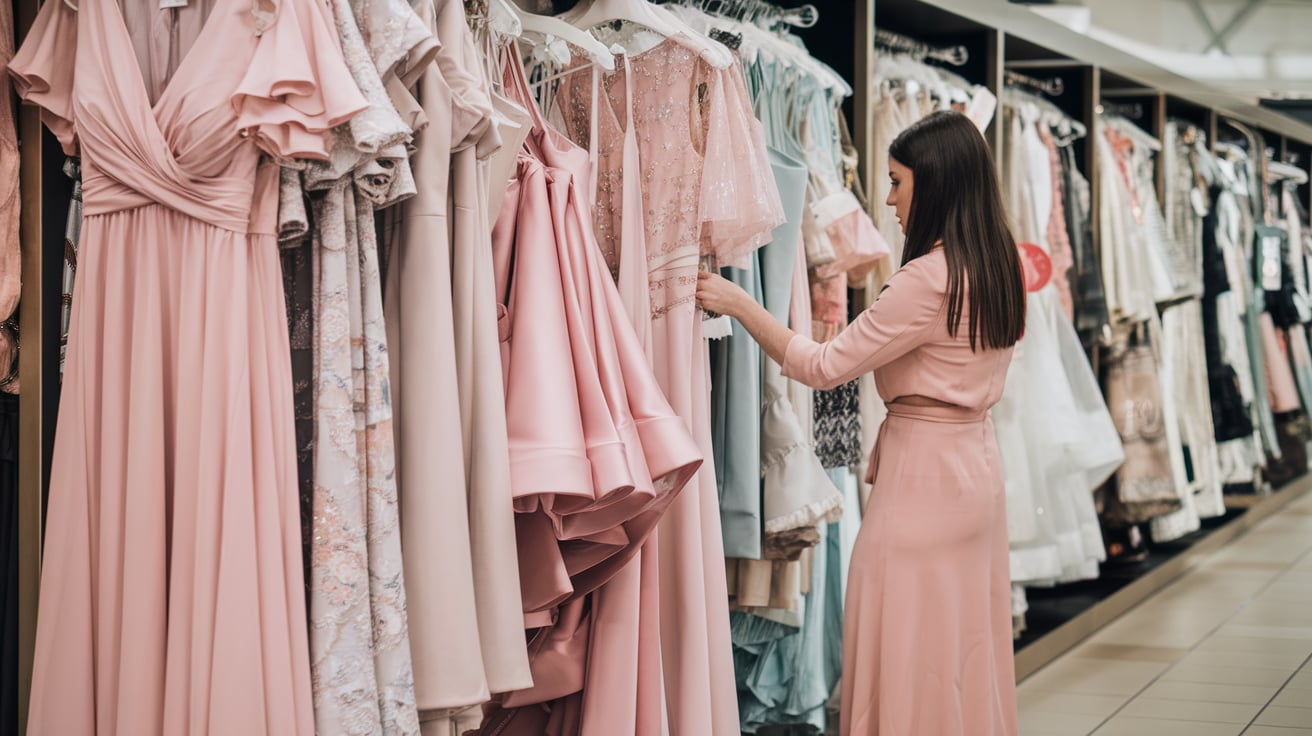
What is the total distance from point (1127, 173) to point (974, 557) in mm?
3321

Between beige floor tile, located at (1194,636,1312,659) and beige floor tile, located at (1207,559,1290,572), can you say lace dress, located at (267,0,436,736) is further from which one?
beige floor tile, located at (1207,559,1290,572)

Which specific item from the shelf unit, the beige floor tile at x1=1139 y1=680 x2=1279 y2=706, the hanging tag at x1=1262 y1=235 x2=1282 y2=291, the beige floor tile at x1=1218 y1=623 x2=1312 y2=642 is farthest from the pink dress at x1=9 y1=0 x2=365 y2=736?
the hanging tag at x1=1262 y1=235 x2=1282 y2=291

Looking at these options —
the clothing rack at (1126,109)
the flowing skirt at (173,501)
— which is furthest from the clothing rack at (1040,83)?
the flowing skirt at (173,501)

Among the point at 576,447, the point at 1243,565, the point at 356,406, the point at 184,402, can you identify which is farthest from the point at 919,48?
the point at 1243,565

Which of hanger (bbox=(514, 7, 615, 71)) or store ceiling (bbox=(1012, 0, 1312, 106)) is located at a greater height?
store ceiling (bbox=(1012, 0, 1312, 106))

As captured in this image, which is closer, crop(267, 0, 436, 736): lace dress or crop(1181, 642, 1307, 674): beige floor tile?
crop(267, 0, 436, 736): lace dress

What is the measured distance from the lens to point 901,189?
303cm

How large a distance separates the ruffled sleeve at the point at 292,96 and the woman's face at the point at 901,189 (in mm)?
1485

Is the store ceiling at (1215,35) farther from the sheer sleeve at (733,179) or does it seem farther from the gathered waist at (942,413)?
the sheer sleeve at (733,179)

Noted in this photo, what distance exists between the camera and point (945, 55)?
14.8 ft

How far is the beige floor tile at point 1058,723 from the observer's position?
13.3ft

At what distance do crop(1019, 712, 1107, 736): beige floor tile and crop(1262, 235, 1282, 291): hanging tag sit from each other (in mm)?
3869

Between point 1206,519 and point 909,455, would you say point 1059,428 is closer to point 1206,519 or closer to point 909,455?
point 909,455

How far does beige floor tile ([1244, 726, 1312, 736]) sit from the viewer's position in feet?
13.0
